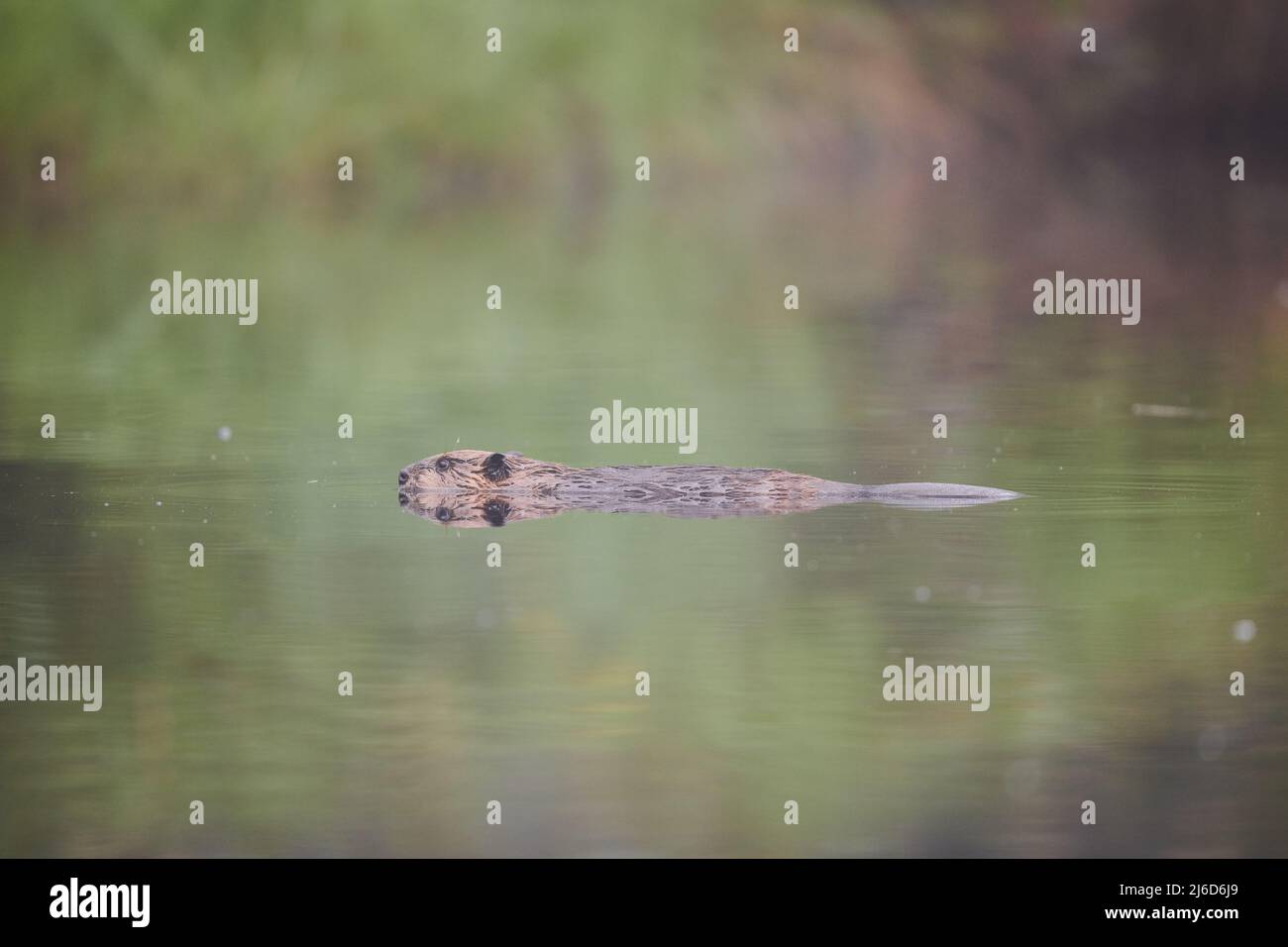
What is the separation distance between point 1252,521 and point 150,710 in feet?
19.7

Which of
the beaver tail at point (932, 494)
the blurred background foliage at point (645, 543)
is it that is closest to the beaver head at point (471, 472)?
the blurred background foliage at point (645, 543)

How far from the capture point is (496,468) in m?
11.7

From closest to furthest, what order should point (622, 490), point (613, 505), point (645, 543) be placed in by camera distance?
point (645, 543) → point (613, 505) → point (622, 490)

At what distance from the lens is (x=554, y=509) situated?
11.4 meters

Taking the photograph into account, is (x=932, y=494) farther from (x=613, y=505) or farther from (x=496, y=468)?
(x=496, y=468)

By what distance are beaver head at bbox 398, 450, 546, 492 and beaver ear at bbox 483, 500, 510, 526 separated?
0.15m

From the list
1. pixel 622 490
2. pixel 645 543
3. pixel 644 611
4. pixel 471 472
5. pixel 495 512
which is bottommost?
pixel 644 611

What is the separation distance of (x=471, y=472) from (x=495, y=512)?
42 centimetres

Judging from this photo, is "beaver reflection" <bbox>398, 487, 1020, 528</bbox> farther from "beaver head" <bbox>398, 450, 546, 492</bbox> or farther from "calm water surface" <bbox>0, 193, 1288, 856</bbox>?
"calm water surface" <bbox>0, 193, 1288, 856</bbox>

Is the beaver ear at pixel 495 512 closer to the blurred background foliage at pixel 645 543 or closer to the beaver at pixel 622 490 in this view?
the beaver at pixel 622 490

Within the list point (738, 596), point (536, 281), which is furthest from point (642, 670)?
point (536, 281)

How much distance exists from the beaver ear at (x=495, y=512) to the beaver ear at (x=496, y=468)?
6.0 inches

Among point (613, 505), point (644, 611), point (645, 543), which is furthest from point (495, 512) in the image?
point (644, 611)

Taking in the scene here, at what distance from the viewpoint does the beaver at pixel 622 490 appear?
451 inches
